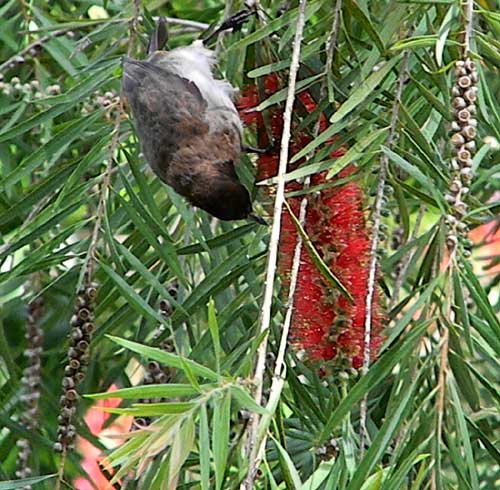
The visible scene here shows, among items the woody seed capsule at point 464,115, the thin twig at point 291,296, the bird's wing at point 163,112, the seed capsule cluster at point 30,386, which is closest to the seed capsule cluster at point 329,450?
the thin twig at point 291,296

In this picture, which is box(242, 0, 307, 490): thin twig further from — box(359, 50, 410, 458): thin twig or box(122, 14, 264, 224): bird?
box(122, 14, 264, 224): bird

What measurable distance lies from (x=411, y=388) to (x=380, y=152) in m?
0.24

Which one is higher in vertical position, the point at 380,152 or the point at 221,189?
the point at 380,152

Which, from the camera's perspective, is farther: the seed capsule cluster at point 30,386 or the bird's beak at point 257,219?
the seed capsule cluster at point 30,386

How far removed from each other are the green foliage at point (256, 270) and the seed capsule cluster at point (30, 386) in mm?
21

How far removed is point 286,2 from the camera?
1.54 metres

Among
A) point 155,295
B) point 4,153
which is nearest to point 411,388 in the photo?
point 155,295

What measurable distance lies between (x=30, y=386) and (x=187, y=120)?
23.5 inches

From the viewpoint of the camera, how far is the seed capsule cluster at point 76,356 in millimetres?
1279

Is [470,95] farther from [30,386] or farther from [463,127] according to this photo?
[30,386]

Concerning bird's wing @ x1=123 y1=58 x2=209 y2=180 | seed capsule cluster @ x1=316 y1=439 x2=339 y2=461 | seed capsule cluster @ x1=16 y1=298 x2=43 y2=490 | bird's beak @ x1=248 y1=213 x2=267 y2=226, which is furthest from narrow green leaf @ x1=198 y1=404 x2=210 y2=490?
bird's wing @ x1=123 y1=58 x2=209 y2=180

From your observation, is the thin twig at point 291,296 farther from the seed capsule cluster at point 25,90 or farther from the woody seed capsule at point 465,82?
the seed capsule cluster at point 25,90

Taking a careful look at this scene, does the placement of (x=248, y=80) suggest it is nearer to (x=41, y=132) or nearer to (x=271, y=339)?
(x=271, y=339)

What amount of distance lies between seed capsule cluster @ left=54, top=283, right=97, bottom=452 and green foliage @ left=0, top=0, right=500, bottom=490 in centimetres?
8
